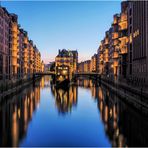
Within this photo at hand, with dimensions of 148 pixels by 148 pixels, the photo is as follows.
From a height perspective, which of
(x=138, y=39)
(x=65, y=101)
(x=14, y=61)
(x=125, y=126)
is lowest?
(x=125, y=126)

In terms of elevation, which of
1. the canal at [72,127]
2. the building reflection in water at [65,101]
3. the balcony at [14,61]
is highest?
the balcony at [14,61]

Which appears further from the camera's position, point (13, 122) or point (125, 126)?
point (13, 122)

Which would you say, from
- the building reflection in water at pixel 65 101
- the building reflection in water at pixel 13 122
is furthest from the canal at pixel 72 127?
the building reflection in water at pixel 65 101

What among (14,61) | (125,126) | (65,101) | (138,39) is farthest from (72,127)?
(14,61)

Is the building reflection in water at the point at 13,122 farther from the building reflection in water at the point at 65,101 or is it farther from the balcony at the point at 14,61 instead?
the balcony at the point at 14,61

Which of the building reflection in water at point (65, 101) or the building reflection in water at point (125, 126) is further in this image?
the building reflection in water at point (65, 101)

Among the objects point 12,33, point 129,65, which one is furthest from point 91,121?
point 12,33

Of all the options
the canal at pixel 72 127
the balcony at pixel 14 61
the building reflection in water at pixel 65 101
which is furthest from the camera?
the balcony at pixel 14 61

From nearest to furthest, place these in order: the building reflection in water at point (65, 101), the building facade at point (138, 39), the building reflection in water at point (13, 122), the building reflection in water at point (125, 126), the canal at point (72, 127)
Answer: the building reflection in water at point (125, 126)
the canal at point (72, 127)
the building reflection in water at point (13, 122)
the building reflection in water at point (65, 101)
the building facade at point (138, 39)

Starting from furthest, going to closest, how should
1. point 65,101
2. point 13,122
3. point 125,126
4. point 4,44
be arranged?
point 4,44 < point 65,101 < point 13,122 < point 125,126

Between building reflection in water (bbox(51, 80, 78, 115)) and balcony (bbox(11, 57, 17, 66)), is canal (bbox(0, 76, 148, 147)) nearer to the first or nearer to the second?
building reflection in water (bbox(51, 80, 78, 115))

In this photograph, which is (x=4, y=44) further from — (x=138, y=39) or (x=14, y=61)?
(x=138, y=39)

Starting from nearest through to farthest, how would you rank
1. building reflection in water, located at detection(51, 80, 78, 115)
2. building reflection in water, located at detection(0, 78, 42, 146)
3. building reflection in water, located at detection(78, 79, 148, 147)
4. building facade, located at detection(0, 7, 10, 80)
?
building reflection in water, located at detection(78, 79, 148, 147), building reflection in water, located at detection(0, 78, 42, 146), building reflection in water, located at detection(51, 80, 78, 115), building facade, located at detection(0, 7, 10, 80)

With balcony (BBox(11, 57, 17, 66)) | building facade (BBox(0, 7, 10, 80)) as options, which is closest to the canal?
building facade (BBox(0, 7, 10, 80))
